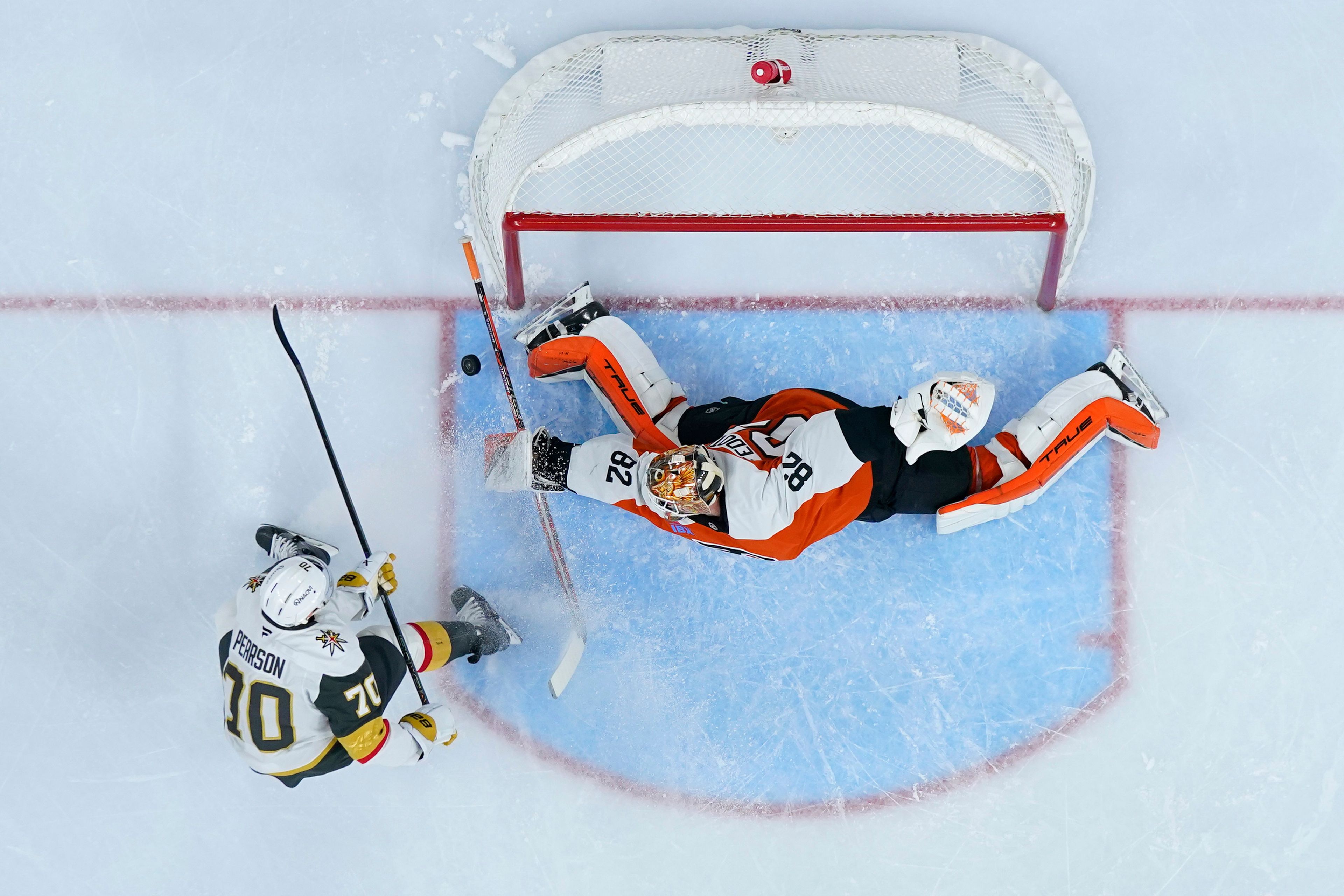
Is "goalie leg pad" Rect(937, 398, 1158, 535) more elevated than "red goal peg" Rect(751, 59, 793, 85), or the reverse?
"red goal peg" Rect(751, 59, 793, 85)

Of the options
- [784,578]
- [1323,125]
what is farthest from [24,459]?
[1323,125]

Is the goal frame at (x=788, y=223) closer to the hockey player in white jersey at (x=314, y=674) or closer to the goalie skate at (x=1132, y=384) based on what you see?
the goalie skate at (x=1132, y=384)

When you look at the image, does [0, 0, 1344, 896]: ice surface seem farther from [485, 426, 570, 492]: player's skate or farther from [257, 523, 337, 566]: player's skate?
[485, 426, 570, 492]: player's skate

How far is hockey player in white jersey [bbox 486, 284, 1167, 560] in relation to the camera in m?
2.67

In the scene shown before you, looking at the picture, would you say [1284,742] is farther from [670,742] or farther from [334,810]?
[334,810]

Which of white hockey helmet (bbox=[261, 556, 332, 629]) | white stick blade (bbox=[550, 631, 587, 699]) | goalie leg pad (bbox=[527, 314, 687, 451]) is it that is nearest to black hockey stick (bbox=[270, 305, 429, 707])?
white hockey helmet (bbox=[261, 556, 332, 629])

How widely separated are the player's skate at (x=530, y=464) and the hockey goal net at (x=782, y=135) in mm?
602

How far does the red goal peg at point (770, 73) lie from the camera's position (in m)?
2.88

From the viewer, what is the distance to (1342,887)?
3344 mm

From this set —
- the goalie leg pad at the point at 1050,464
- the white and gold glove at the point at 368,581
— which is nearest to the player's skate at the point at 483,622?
the white and gold glove at the point at 368,581

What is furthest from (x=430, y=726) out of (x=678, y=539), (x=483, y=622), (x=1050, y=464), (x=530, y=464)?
(x=1050, y=464)

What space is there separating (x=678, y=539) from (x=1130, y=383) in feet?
5.54

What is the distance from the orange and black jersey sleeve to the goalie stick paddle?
2.10 feet

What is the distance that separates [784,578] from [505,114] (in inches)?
77.1
